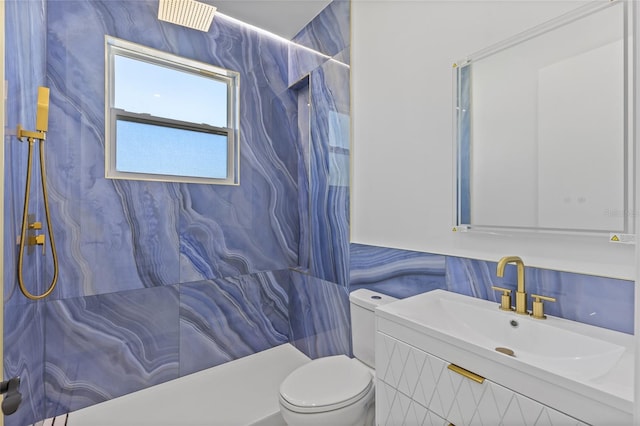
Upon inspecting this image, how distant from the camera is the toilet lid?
1345 millimetres

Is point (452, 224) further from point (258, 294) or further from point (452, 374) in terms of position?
point (258, 294)

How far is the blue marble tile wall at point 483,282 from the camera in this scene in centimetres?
96

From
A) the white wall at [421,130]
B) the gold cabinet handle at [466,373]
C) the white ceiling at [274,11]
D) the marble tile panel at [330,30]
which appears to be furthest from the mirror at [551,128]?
the white ceiling at [274,11]

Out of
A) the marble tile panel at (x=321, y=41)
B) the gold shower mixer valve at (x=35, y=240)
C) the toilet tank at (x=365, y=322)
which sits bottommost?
the toilet tank at (x=365, y=322)

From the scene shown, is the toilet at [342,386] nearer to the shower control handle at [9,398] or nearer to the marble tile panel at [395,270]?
the marble tile panel at [395,270]

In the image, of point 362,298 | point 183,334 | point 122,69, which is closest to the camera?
point 362,298

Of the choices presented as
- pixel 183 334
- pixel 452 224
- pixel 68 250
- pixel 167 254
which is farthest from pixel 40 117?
pixel 452 224

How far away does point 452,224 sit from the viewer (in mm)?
1415

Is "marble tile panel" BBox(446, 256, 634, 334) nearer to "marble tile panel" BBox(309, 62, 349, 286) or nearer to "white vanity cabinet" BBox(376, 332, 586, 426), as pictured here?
"white vanity cabinet" BBox(376, 332, 586, 426)

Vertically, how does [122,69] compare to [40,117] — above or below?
above

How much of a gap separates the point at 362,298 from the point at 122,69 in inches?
81.0

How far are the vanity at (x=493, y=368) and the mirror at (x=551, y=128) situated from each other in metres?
0.36

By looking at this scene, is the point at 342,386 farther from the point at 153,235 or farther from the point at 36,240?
the point at 36,240

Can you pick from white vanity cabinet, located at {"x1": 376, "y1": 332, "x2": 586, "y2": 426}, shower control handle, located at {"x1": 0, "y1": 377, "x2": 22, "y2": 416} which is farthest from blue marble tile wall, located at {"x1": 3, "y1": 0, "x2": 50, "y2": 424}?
white vanity cabinet, located at {"x1": 376, "y1": 332, "x2": 586, "y2": 426}
